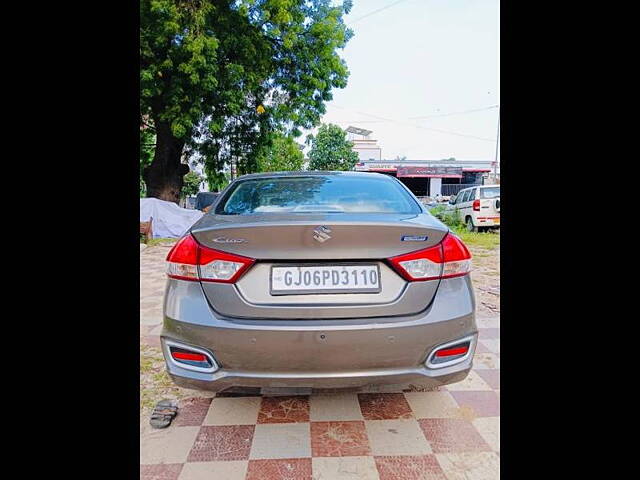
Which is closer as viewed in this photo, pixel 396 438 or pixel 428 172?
pixel 396 438

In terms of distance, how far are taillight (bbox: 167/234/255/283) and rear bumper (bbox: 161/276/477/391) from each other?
66 millimetres

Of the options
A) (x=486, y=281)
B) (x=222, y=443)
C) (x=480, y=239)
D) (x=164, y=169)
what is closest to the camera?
(x=222, y=443)

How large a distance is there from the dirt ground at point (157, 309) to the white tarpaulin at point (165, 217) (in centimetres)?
178

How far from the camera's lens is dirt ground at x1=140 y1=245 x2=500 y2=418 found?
2.46 m

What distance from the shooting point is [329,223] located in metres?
1.71

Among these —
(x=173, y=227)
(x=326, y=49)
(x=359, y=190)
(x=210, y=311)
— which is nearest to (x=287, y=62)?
(x=326, y=49)

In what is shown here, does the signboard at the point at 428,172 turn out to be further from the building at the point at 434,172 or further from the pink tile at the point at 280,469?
the pink tile at the point at 280,469

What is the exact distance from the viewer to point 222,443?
1930 mm

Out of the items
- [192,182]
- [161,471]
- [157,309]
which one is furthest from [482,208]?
[192,182]

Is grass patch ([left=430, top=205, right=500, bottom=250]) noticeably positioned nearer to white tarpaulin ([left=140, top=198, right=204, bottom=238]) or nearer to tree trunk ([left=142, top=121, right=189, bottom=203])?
white tarpaulin ([left=140, top=198, right=204, bottom=238])

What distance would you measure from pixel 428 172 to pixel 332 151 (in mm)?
7975

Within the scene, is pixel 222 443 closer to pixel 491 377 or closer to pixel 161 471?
pixel 161 471
